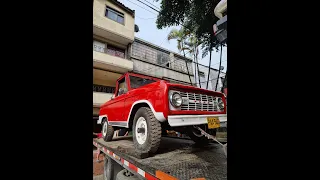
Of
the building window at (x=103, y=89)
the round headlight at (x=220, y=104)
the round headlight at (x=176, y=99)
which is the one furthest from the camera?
the building window at (x=103, y=89)

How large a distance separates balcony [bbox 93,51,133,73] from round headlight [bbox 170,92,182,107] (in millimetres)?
8900

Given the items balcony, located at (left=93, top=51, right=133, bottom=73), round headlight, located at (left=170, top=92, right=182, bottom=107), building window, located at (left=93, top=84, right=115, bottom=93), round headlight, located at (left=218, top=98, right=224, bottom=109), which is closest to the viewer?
round headlight, located at (left=170, top=92, right=182, bottom=107)

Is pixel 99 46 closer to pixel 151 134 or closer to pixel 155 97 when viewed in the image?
pixel 155 97

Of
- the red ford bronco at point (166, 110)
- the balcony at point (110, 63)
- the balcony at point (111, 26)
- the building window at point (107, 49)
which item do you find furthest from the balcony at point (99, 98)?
the red ford bronco at point (166, 110)

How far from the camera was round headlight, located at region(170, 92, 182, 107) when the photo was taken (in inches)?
89.2

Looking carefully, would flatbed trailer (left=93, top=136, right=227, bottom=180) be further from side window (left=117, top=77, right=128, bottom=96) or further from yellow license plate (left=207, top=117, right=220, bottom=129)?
side window (left=117, top=77, right=128, bottom=96)

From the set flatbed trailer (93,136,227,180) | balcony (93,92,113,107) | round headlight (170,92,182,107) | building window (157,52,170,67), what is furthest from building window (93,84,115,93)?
round headlight (170,92,182,107)

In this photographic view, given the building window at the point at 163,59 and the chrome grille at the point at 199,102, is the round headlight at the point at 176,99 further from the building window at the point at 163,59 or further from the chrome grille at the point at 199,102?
the building window at the point at 163,59

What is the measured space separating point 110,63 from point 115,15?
4297 mm

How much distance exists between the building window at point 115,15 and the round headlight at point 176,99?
11.5 meters

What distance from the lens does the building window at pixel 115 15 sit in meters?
11.7
